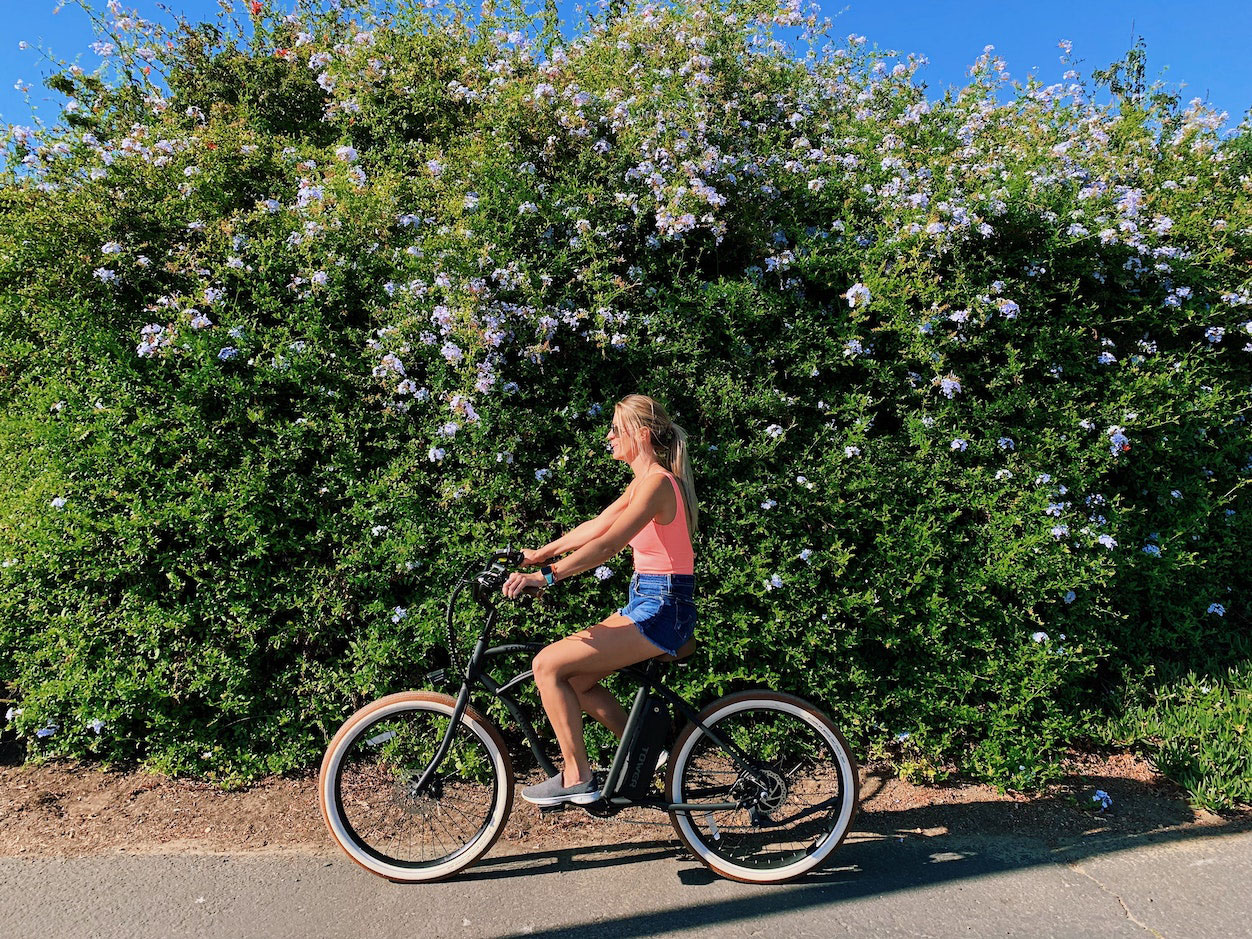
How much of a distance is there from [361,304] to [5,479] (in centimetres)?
197

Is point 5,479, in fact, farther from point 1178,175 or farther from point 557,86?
point 1178,175

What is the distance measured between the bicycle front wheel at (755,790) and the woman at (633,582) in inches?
14.6

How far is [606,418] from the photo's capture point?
3971 mm

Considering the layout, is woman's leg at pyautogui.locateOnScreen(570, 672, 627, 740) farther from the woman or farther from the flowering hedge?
the flowering hedge

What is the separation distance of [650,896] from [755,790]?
570mm

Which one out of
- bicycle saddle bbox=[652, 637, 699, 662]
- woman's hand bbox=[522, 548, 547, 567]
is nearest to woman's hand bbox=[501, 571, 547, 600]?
woman's hand bbox=[522, 548, 547, 567]

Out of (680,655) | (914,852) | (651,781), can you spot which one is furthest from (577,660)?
(914,852)

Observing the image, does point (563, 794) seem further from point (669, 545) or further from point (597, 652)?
point (669, 545)

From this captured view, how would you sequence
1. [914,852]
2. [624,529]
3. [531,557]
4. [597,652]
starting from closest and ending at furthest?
[624,529], [597,652], [531,557], [914,852]

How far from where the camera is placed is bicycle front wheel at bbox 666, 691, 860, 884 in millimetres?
3154

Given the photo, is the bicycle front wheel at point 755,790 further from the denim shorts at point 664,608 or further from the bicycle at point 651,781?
the denim shorts at point 664,608

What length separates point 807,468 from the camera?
3.94m

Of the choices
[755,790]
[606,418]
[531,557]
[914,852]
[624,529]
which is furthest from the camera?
[606,418]

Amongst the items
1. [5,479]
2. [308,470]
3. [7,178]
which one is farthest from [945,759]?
[7,178]
